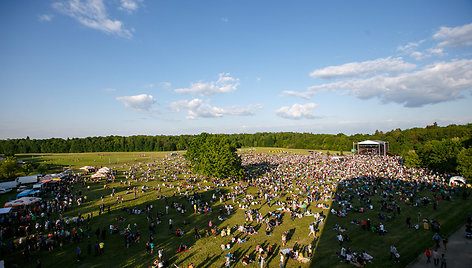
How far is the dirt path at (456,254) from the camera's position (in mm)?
13366

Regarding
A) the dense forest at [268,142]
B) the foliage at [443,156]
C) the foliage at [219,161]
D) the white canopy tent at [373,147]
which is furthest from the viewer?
the dense forest at [268,142]

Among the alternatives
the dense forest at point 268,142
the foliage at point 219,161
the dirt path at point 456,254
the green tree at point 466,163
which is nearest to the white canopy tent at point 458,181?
the green tree at point 466,163

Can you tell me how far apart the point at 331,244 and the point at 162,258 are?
11.9m

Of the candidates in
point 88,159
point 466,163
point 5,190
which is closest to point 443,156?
point 466,163

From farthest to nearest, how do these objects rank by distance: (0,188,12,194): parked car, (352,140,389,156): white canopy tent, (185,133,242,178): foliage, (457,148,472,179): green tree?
(352,140,389,156): white canopy tent, (185,133,242,178): foliage, (0,188,12,194): parked car, (457,148,472,179): green tree

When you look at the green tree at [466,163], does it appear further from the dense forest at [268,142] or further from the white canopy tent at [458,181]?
the dense forest at [268,142]

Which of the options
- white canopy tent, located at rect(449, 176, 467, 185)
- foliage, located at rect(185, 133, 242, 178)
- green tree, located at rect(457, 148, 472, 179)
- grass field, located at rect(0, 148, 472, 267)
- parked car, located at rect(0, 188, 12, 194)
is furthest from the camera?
foliage, located at rect(185, 133, 242, 178)

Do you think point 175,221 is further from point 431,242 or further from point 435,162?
point 435,162

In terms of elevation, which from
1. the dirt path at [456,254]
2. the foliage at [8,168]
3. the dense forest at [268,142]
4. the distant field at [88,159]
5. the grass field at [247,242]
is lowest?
the grass field at [247,242]

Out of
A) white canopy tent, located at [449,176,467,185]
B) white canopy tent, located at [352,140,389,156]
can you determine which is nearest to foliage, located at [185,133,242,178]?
white canopy tent, located at [449,176,467,185]

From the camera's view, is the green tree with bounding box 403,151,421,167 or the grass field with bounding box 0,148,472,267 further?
the green tree with bounding box 403,151,421,167

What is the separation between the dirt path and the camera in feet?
43.9

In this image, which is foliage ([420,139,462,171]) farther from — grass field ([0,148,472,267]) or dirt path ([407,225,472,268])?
dirt path ([407,225,472,268])

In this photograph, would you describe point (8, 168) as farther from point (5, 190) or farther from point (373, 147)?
point (373, 147)
